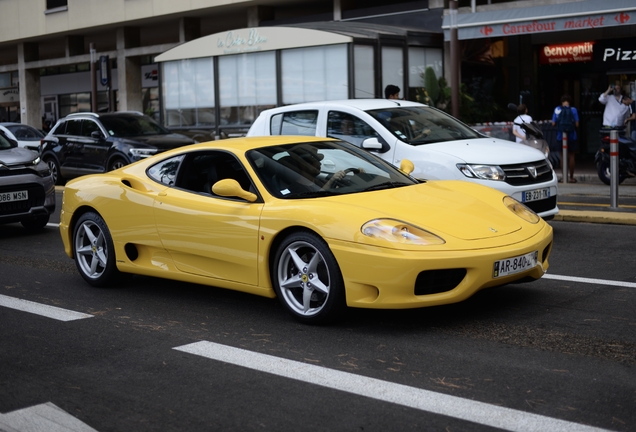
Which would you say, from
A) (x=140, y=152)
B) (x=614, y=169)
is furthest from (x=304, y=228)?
(x=140, y=152)

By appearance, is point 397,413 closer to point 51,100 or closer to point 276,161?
point 276,161

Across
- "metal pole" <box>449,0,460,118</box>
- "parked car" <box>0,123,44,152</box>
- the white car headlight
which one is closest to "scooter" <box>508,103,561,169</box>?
"metal pole" <box>449,0,460,118</box>

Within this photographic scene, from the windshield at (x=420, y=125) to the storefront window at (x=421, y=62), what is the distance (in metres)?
10.8

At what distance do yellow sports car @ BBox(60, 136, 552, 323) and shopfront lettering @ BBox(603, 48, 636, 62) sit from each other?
15448 millimetres

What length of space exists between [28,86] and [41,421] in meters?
41.7

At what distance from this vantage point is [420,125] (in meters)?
10.8

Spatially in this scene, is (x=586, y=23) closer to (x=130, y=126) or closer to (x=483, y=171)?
(x=130, y=126)

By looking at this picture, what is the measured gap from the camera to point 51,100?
148ft

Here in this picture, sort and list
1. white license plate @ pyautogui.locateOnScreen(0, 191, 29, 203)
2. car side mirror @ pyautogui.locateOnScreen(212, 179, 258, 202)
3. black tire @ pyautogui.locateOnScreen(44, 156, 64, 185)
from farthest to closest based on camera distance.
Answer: black tire @ pyautogui.locateOnScreen(44, 156, 64, 185)
white license plate @ pyautogui.locateOnScreen(0, 191, 29, 203)
car side mirror @ pyautogui.locateOnScreen(212, 179, 258, 202)

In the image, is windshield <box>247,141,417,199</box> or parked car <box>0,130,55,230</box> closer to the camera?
windshield <box>247,141,417,199</box>

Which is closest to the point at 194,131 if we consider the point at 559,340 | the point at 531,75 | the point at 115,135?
the point at 115,135

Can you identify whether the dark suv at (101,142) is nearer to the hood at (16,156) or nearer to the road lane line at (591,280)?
the hood at (16,156)

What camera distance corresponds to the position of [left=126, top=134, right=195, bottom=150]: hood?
60.2 ft

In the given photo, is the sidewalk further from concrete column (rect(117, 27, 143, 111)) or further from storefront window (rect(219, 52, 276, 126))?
concrete column (rect(117, 27, 143, 111))
